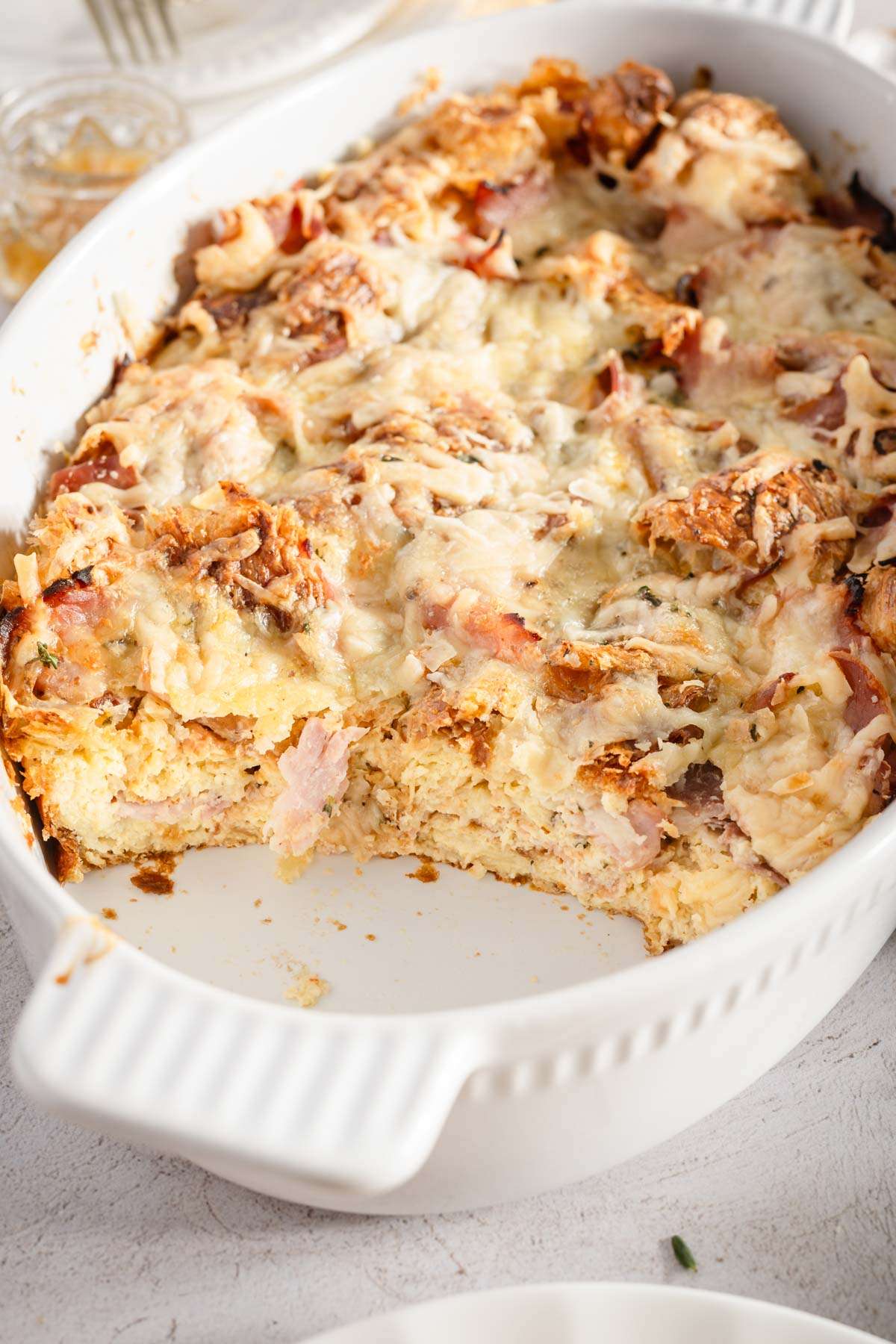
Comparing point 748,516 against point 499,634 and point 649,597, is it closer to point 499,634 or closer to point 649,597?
point 649,597

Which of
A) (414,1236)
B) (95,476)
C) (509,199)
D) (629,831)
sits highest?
(509,199)

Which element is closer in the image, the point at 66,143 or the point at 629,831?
the point at 629,831

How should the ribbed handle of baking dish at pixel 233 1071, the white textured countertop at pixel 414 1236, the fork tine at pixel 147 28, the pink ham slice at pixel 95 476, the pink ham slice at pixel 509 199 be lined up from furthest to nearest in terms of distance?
the fork tine at pixel 147 28 < the pink ham slice at pixel 509 199 < the pink ham slice at pixel 95 476 < the white textured countertop at pixel 414 1236 < the ribbed handle of baking dish at pixel 233 1071

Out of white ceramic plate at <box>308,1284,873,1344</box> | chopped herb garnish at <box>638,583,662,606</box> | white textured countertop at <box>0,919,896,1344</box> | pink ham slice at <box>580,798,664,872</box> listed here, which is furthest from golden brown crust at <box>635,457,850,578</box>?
white ceramic plate at <box>308,1284,873,1344</box>

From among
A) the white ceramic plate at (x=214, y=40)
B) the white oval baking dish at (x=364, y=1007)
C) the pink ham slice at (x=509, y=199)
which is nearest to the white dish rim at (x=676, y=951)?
the white oval baking dish at (x=364, y=1007)

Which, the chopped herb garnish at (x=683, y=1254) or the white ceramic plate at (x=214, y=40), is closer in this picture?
the chopped herb garnish at (x=683, y=1254)

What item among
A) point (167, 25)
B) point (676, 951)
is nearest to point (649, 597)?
point (676, 951)

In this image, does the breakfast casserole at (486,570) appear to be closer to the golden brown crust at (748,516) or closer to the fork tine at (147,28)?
the golden brown crust at (748,516)
